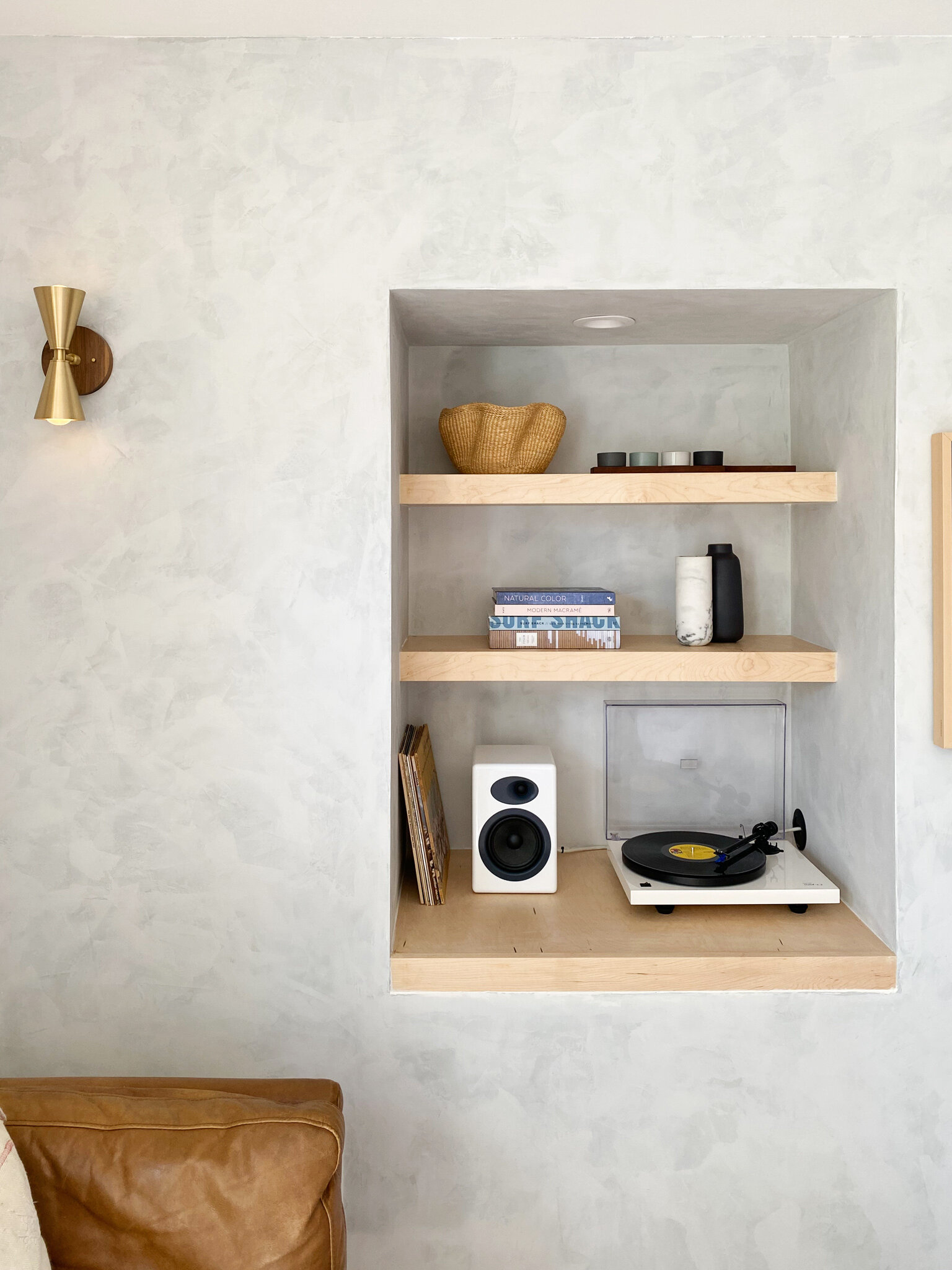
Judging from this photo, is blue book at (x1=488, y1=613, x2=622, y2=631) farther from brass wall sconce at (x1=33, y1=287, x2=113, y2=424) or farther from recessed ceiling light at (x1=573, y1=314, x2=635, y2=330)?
brass wall sconce at (x1=33, y1=287, x2=113, y2=424)

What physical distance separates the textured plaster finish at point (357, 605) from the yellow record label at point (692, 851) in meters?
0.40

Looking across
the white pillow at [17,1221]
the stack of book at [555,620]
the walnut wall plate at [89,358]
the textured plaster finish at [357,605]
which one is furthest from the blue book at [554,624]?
the white pillow at [17,1221]

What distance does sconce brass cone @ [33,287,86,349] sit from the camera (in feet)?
5.64

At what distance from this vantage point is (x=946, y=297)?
1.82 m

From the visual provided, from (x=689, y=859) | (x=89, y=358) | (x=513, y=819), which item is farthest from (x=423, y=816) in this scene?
(x=89, y=358)

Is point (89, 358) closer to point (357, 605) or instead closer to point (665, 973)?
point (357, 605)

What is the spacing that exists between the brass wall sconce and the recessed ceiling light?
101 cm

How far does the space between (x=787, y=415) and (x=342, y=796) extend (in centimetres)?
150

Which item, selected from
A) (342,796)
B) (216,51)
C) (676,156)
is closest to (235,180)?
(216,51)

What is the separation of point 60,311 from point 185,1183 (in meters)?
1.48

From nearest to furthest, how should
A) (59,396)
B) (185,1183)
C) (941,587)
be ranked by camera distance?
(185,1183)
(59,396)
(941,587)

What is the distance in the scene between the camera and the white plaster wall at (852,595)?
1884mm

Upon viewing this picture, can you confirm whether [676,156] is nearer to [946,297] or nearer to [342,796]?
[946,297]

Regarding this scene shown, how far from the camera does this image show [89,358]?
5.97ft
